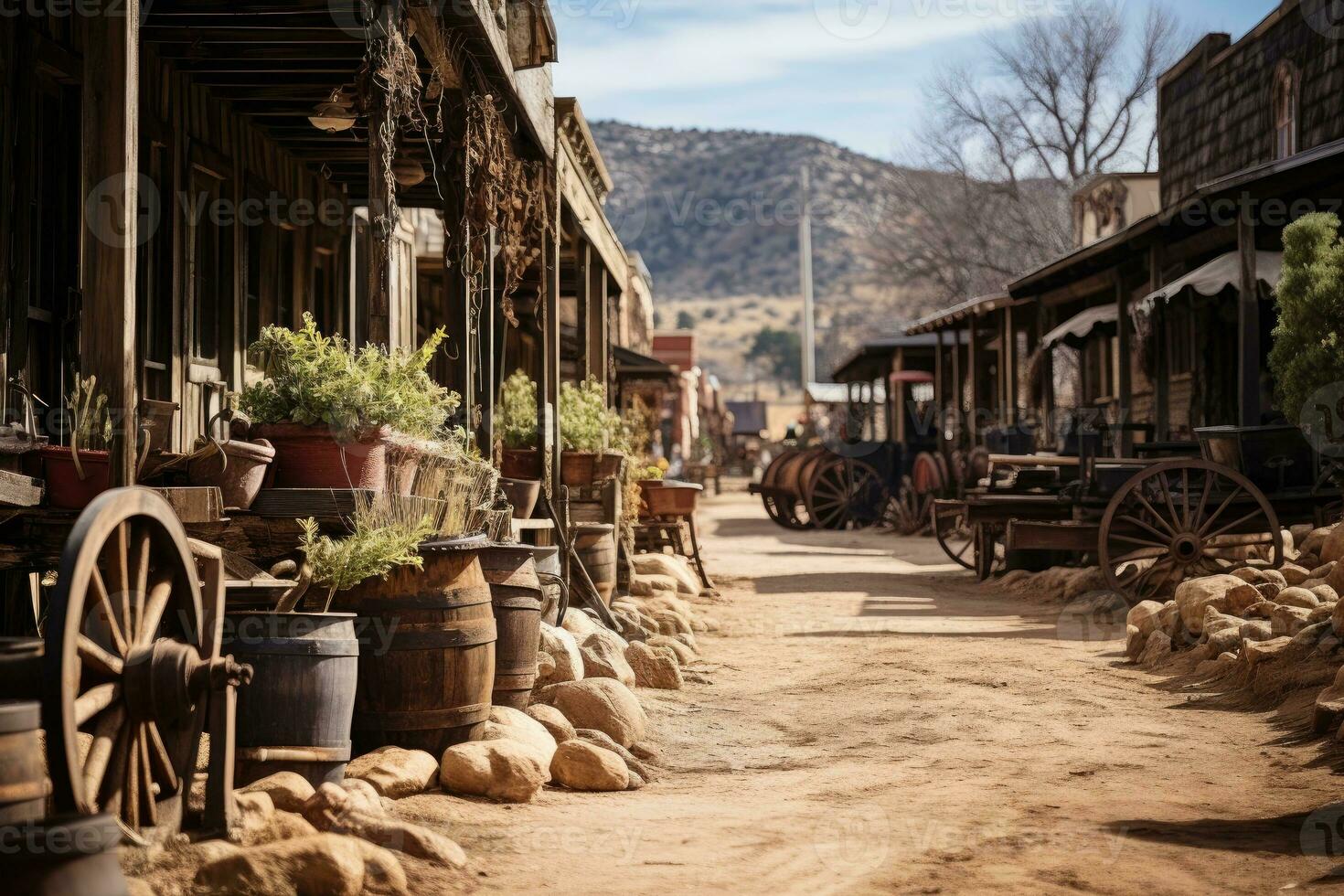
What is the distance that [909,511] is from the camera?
925 inches

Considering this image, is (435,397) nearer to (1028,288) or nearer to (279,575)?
(279,575)

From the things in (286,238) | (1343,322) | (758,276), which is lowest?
(1343,322)

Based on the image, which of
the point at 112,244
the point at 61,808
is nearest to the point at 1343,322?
the point at 112,244

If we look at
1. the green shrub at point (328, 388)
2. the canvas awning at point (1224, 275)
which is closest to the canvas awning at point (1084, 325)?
the canvas awning at point (1224, 275)

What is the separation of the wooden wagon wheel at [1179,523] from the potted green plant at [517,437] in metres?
4.69

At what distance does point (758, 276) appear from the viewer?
108 meters

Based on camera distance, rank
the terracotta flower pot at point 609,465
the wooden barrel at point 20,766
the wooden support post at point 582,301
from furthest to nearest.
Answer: the wooden support post at point 582,301
the terracotta flower pot at point 609,465
the wooden barrel at point 20,766

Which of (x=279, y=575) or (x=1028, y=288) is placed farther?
(x=1028, y=288)

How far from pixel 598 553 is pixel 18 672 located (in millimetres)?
6997

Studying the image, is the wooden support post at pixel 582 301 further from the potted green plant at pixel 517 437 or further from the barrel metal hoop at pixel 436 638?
the barrel metal hoop at pixel 436 638

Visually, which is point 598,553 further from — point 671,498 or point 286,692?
point 286,692

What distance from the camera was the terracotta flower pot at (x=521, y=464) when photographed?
1054 centimetres

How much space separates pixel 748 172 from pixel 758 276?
14.3 metres

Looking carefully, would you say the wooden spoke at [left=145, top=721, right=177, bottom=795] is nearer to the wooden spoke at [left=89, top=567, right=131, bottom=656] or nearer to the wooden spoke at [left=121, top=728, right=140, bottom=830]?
the wooden spoke at [left=121, top=728, right=140, bottom=830]
